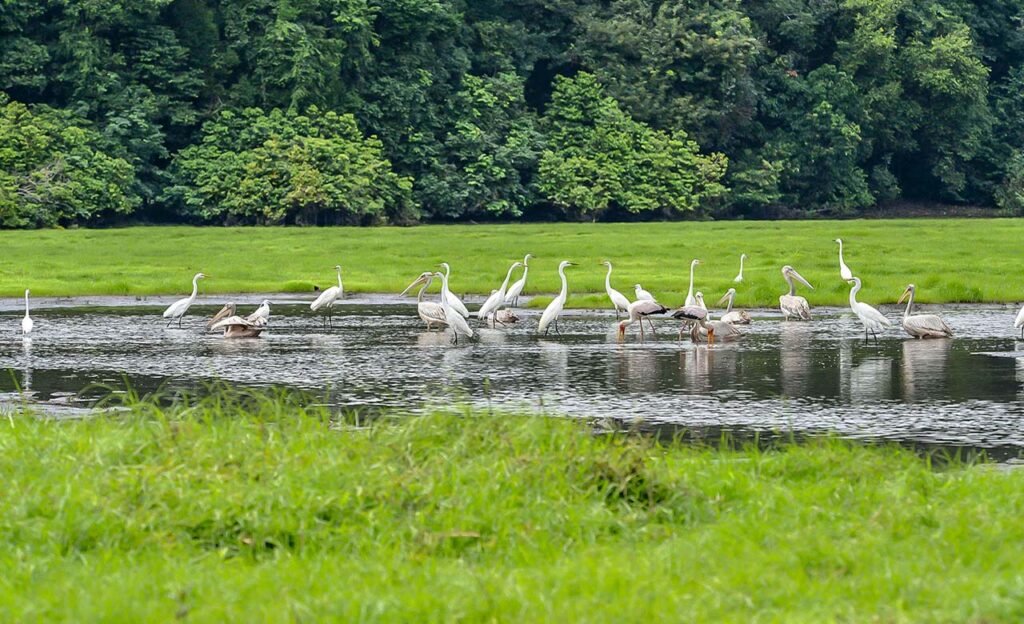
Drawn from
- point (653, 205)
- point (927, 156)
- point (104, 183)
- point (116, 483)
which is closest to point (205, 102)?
point (104, 183)

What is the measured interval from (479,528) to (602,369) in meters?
8.94

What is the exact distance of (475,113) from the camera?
161ft

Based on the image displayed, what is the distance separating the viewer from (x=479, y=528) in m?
7.27

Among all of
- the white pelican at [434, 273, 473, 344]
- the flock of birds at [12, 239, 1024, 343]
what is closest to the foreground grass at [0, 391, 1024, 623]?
the white pelican at [434, 273, 473, 344]

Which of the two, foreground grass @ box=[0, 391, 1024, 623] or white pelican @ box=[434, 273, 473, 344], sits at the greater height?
foreground grass @ box=[0, 391, 1024, 623]

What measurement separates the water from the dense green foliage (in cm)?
2105

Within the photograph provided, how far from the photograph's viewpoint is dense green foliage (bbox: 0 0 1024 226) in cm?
4353

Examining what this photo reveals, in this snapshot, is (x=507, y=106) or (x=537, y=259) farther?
(x=507, y=106)

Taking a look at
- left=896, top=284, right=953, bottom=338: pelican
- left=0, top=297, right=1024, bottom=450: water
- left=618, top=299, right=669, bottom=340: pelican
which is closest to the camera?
left=0, top=297, right=1024, bottom=450: water

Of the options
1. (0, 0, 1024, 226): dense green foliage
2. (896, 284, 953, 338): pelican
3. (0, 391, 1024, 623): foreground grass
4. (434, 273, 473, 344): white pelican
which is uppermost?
(0, 0, 1024, 226): dense green foliage

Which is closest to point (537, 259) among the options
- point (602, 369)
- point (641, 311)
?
point (641, 311)

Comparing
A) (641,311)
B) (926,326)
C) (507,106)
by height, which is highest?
(507,106)

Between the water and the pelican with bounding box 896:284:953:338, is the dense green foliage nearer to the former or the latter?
the water

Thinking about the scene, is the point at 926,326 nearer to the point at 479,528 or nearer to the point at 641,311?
the point at 641,311
